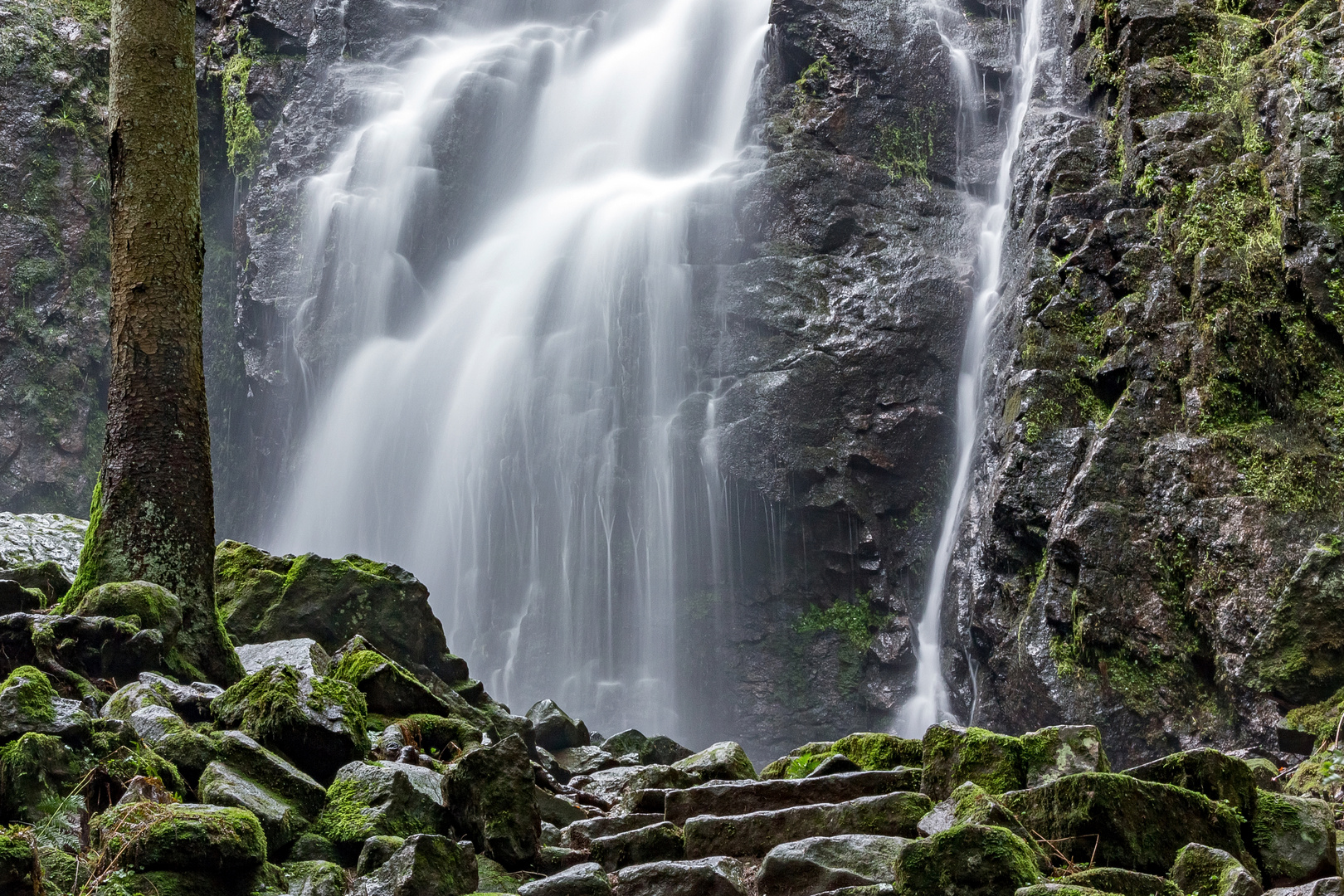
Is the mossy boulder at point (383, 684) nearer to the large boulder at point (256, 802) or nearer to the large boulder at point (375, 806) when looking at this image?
the large boulder at point (375, 806)

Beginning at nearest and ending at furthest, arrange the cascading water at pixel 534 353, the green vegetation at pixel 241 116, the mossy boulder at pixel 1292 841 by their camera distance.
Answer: the mossy boulder at pixel 1292 841, the cascading water at pixel 534 353, the green vegetation at pixel 241 116

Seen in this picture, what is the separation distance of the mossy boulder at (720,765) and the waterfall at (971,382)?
808cm

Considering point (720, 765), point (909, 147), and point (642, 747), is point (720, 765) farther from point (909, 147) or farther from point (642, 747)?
point (909, 147)

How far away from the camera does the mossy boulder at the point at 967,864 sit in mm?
3307

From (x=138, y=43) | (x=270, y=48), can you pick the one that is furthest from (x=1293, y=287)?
(x=270, y=48)

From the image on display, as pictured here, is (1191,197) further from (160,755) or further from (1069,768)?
(160,755)

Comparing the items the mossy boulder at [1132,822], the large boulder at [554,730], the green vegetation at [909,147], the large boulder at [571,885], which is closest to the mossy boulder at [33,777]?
the large boulder at [571,885]

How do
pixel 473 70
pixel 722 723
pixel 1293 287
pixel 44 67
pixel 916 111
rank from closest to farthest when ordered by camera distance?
pixel 1293 287 → pixel 722 723 → pixel 916 111 → pixel 44 67 → pixel 473 70

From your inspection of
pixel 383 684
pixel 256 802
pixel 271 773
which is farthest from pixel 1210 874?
pixel 383 684

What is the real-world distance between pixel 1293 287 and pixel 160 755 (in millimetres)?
11364

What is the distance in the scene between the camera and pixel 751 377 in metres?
18.8

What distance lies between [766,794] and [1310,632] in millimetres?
6209

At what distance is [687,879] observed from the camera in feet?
13.0

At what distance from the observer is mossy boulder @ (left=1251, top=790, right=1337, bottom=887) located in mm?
4031
